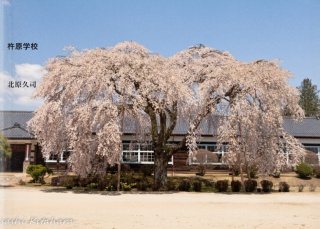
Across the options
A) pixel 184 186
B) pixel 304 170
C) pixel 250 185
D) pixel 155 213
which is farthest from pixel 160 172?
pixel 304 170

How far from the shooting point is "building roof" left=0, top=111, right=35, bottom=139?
103ft

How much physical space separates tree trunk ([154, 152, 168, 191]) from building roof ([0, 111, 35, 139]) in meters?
13.8

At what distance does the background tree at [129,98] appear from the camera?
18.5 meters

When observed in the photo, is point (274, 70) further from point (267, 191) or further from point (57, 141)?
point (57, 141)

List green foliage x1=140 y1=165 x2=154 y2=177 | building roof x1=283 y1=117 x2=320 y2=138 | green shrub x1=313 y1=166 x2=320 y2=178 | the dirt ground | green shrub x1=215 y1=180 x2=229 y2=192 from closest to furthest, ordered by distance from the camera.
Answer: the dirt ground < green shrub x1=215 y1=180 x2=229 y2=192 < green foliage x1=140 y1=165 x2=154 y2=177 < green shrub x1=313 y1=166 x2=320 y2=178 < building roof x1=283 y1=117 x2=320 y2=138

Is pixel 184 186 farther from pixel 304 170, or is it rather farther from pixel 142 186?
pixel 304 170

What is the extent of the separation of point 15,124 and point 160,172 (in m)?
18.9

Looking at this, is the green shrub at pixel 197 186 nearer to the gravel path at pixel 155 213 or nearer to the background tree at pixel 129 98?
the background tree at pixel 129 98

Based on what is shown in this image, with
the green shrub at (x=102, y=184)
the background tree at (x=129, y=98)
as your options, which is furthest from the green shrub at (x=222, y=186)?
the green shrub at (x=102, y=184)

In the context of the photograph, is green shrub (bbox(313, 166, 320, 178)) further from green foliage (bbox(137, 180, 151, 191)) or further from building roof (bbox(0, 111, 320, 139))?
green foliage (bbox(137, 180, 151, 191))

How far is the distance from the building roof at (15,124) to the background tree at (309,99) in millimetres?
52328

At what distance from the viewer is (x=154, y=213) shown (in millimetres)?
12086

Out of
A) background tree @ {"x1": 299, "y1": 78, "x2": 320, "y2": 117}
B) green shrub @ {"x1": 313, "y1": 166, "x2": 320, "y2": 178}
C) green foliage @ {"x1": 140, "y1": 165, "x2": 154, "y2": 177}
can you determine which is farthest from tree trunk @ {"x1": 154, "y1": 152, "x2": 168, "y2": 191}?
background tree @ {"x1": 299, "y1": 78, "x2": 320, "y2": 117}

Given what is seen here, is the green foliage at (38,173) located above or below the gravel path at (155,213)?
above
